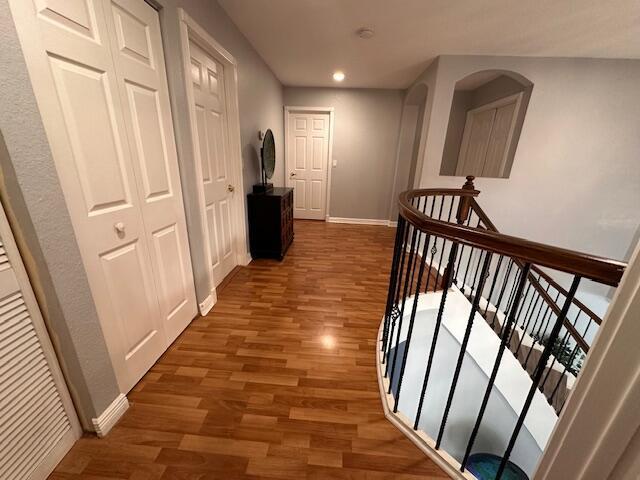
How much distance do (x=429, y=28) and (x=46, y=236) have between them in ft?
9.83

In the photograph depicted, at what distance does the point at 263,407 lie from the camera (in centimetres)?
130

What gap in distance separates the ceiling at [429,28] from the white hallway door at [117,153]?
122 cm

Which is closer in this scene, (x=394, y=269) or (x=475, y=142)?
(x=394, y=269)

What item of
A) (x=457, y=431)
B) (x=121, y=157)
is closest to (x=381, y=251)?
(x=457, y=431)

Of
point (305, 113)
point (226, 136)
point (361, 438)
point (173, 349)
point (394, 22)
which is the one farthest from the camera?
point (305, 113)

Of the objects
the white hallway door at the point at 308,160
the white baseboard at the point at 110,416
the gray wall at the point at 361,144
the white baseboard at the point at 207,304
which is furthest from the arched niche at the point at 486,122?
the white baseboard at the point at 110,416

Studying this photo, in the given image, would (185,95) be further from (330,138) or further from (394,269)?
(330,138)

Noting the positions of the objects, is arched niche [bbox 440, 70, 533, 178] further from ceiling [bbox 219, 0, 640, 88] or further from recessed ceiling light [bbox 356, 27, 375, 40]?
recessed ceiling light [bbox 356, 27, 375, 40]

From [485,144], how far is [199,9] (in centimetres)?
382

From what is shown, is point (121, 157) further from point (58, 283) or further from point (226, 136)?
point (226, 136)

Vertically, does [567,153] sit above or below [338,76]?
below

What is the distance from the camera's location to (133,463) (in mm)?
1049

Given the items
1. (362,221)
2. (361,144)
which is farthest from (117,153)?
(362,221)

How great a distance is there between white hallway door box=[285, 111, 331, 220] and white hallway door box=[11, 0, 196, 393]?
325 centimetres
